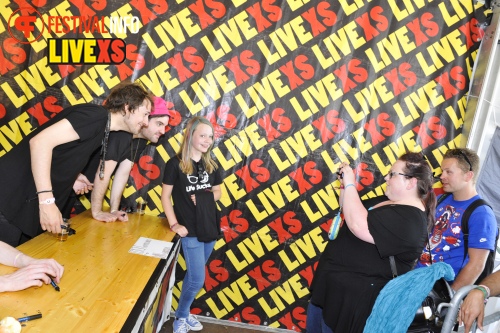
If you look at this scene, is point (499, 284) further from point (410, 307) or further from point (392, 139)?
point (392, 139)

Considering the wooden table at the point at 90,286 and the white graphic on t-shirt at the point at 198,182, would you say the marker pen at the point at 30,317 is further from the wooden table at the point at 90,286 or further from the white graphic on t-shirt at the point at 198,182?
the white graphic on t-shirt at the point at 198,182

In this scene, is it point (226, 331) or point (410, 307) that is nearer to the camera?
point (410, 307)

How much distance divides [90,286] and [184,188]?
132 centimetres

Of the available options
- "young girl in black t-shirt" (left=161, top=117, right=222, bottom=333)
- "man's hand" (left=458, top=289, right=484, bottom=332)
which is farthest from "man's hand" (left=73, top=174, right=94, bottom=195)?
"man's hand" (left=458, top=289, right=484, bottom=332)

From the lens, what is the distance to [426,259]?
2.60 meters

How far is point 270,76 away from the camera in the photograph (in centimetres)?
325

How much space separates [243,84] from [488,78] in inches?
71.0

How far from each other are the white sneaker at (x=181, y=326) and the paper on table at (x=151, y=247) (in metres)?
0.84

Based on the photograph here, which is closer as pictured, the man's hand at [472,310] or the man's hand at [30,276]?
the man's hand at [30,276]

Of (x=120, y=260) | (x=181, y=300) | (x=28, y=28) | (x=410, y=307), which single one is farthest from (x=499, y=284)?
(x=28, y=28)

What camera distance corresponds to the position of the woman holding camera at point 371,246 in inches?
70.6

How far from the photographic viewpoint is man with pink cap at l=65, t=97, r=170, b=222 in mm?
2730

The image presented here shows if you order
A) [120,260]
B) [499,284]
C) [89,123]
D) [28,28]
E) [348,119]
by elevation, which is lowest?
[499,284]

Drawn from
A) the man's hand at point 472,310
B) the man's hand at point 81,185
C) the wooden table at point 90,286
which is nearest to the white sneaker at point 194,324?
the wooden table at point 90,286
